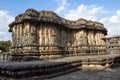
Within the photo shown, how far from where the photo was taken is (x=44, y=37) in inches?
575

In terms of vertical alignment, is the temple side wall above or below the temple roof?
below

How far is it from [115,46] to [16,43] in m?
13.2

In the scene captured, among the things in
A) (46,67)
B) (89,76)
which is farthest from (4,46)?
(89,76)

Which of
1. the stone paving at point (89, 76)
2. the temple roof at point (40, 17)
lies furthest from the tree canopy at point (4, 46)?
the stone paving at point (89, 76)

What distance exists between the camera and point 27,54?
12695mm

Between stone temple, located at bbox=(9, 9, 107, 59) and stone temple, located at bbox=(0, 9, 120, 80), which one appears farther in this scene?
stone temple, located at bbox=(9, 9, 107, 59)

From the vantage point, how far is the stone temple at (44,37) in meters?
13.6

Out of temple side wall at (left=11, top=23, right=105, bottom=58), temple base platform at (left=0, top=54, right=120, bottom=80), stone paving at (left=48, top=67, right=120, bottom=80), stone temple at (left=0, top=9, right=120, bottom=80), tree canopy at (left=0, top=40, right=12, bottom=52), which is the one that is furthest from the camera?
tree canopy at (left=0, top=40, right=12, bottom=52)

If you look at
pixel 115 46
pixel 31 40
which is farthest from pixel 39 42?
pixel 115 46

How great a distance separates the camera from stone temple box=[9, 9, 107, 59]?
44.5 feet

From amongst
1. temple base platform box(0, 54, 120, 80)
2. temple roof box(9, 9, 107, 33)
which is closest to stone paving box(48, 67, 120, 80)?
temple base platform box(0, 54, 120, 80)

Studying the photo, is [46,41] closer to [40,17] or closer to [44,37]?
[44,37]

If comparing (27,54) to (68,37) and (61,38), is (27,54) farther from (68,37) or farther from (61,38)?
(68,37)

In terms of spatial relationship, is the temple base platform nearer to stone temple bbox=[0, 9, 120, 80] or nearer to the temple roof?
stone temple bbox=[0, 9, 120, 80]
